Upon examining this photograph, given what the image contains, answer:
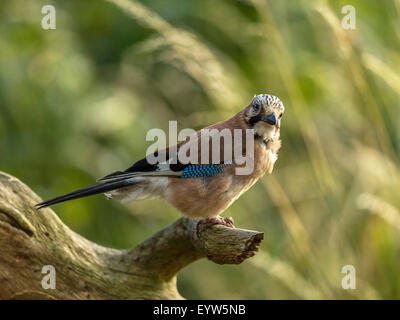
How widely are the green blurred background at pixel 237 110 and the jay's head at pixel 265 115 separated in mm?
506

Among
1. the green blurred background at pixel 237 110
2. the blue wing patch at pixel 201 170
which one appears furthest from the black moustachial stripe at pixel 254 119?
the green blurred background at pixel 237 110

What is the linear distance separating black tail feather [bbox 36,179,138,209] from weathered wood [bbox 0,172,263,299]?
0.50 feet

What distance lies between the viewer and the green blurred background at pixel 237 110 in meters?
4.50

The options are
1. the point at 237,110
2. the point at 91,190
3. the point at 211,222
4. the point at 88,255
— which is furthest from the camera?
the point at 237,110

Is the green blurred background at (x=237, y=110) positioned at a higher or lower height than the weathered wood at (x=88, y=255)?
higher

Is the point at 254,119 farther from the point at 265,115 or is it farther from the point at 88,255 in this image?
the point at 88,255

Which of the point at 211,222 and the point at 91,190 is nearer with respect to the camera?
the point at 91,190

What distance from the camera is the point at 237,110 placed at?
15.0ft

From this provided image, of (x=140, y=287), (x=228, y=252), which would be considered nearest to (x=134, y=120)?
(x=140, y=287)

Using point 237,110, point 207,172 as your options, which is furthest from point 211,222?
point 237,110

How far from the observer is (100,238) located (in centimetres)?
578

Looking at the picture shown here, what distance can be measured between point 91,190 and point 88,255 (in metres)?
0.43

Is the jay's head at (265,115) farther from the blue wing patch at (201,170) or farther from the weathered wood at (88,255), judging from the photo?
the weathered wood at (88,255)

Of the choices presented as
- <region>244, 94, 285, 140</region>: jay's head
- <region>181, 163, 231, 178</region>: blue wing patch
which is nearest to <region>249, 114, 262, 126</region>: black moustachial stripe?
<region>244, 94, 285, 140</region>: jay's head
